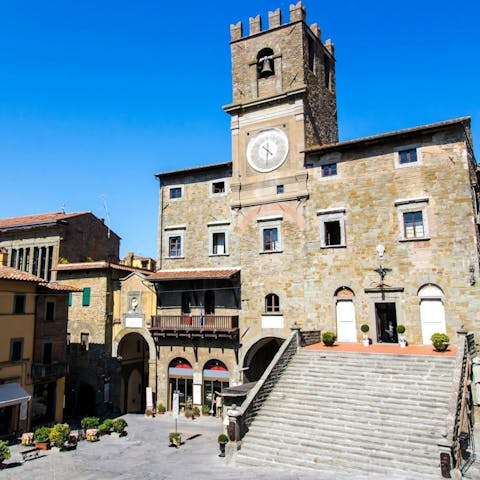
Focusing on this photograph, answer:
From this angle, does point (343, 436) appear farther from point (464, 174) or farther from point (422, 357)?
point (464, 174)

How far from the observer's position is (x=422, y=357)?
64.5ft

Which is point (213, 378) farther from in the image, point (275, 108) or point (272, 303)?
point (275, 108)

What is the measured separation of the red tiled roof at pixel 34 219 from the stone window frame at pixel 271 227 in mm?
17485

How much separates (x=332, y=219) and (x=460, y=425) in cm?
1388

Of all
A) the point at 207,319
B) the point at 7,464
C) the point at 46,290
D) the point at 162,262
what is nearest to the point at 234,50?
the point at 162,262

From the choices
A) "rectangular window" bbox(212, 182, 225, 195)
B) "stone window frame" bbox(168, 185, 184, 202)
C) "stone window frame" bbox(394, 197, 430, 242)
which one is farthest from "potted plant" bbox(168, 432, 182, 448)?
"stone window frame" bbox(168, 185, 184, 202)

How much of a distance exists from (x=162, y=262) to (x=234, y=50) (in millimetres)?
16268

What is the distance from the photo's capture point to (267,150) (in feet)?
96.4

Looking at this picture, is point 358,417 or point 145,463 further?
point 145,463

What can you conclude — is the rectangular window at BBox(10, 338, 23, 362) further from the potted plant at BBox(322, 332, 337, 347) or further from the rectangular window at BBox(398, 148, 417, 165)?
the rectangular window at BBox(398, 148, 417, 165)

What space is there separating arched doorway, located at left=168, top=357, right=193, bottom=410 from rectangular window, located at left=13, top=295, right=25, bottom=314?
33.8 ft

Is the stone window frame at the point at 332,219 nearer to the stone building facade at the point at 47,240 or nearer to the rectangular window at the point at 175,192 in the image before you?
the rectangular window at the point at 175,192

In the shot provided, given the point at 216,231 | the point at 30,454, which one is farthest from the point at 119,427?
the point at 216,231

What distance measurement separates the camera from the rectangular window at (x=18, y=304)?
26344mm
